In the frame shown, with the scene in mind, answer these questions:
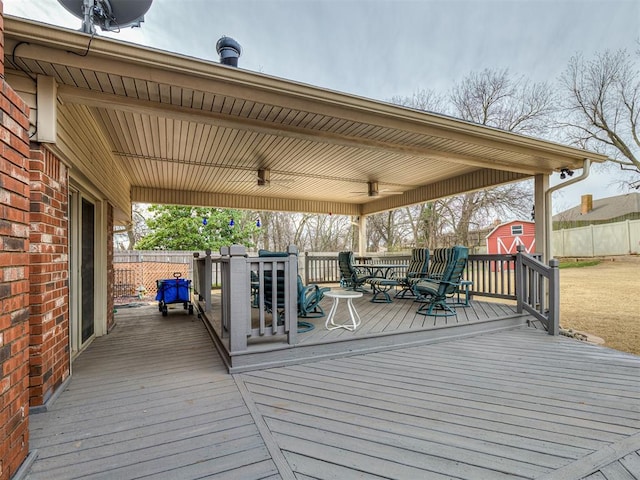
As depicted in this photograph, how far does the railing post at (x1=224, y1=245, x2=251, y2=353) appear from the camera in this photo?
301 cm

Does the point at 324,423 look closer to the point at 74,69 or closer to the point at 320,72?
the point at 74,69

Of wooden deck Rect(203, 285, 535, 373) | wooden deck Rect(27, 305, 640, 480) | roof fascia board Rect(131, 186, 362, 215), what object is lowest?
wooden deck Rect(27, 305, 640, 480)

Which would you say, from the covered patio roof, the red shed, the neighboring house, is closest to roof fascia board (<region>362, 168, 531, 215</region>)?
the covered patio roof

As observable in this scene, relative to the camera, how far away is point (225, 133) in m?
4.47

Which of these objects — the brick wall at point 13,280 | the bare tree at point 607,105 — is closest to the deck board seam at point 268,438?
the brick wall at point 13,280

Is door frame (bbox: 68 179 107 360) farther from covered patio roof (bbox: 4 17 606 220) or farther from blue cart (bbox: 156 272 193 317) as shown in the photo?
blue cart (bbox: 156 272 193 317)

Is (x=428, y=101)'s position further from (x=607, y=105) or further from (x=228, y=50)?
(x=228, y=50)

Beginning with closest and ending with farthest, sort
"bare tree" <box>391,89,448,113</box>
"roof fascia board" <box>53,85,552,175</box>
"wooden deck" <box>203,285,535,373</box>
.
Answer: "roof fascia board" <box>53,85,552,175</box>
"wooden deck" <box>203,285,535,373</box>
"bare tree" <box>391,89,448,113</box>

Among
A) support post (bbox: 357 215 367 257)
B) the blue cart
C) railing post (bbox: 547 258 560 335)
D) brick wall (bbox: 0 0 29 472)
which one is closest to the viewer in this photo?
brick wall (bbox: 0 0 29 472)

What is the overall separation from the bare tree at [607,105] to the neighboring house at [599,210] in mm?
6923

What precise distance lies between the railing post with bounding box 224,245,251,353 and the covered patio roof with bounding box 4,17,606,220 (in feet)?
5.00

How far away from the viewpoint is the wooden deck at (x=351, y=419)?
5.48 ft

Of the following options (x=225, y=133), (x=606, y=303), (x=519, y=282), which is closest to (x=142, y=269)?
(x=225, y=133)

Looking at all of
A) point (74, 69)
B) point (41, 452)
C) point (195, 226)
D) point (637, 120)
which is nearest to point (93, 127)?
point (74, 69)
